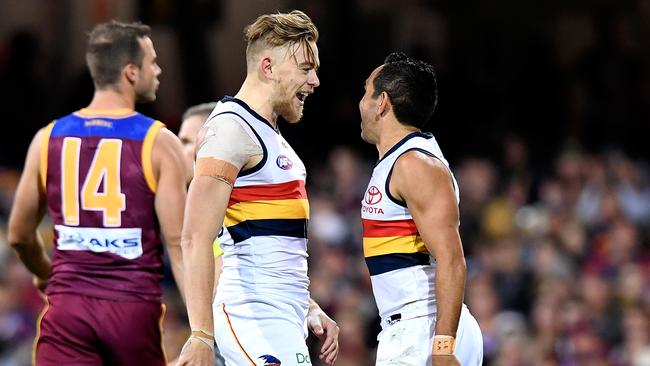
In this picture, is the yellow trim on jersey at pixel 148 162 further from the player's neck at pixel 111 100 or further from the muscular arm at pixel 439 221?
the muscular arm at pixel 439 221

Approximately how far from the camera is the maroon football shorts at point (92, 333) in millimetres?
5742

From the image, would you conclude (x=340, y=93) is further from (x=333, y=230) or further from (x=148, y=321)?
(x=148, y=321)

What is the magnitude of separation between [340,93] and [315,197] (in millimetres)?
2509

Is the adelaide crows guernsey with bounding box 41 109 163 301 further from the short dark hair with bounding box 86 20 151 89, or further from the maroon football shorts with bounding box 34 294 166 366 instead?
the short dark hair with bounding box 86 20 151 89

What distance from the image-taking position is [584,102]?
15422 mm

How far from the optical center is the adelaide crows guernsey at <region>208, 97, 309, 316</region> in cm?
513

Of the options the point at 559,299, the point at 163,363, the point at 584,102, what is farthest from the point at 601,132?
the point at 163,363

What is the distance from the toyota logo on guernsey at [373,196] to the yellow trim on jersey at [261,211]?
1.19ft

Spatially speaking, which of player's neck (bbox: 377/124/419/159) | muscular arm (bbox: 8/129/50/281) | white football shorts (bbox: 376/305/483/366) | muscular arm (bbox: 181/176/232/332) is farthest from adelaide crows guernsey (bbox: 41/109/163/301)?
white football shorts (bbox: 376/305/483/366)

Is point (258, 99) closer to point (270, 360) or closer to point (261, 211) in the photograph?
point (261, 211)

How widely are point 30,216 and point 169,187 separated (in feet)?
2.66

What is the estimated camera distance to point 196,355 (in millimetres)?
4688

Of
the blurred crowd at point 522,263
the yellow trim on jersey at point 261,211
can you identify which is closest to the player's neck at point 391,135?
the yellow trim on jersey at point 261,211

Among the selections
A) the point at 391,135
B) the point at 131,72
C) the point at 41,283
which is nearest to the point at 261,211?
the point at 391,135
